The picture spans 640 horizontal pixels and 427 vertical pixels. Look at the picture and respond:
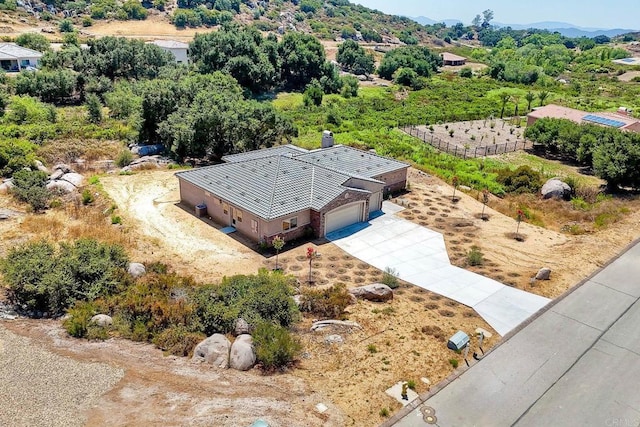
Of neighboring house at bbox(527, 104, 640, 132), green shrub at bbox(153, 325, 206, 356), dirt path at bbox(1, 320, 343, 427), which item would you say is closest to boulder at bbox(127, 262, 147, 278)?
dirt path at bbox(1, 320, 343, 427)

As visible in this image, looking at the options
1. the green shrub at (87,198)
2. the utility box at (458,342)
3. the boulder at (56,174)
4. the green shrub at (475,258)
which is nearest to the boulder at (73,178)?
the boulder at (56,174)

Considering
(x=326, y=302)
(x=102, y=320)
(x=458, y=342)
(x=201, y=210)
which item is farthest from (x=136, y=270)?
(x=458, y=342)

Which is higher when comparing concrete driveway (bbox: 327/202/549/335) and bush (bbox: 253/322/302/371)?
bush (bbox: 253/322/302/371)

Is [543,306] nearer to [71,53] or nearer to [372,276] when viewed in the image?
[372,276]

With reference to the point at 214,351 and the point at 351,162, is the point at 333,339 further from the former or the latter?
the point at 351,162

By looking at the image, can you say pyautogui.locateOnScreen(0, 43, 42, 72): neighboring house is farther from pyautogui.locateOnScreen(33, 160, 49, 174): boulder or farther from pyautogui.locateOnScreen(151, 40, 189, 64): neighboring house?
pyautogui.locateOnScreen(33, 160, 49, 174): boulder

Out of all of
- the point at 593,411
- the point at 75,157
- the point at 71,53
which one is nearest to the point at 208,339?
the point at 593,411
